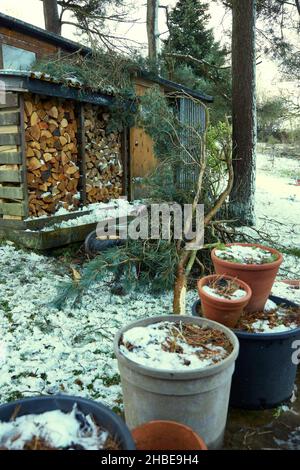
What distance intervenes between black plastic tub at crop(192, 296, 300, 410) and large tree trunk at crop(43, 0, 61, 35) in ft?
37.8

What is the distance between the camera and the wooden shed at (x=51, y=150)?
16.5ft

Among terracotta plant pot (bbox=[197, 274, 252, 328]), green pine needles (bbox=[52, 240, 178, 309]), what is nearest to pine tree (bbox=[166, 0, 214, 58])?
green pine needles (bbox=[52, 240, 178, 309])

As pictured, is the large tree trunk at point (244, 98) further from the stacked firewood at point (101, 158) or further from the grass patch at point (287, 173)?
the grass patch at point (287, 173)

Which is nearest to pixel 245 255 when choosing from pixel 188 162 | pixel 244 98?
pixel 188 162

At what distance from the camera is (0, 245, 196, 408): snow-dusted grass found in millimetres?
2586

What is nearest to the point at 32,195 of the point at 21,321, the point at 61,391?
the point at 21,321

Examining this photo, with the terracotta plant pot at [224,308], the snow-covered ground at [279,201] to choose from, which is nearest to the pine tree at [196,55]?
the snow-covered ground at [279,201]

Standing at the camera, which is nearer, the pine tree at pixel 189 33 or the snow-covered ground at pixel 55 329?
the snow-covered ground at pixel 55 329

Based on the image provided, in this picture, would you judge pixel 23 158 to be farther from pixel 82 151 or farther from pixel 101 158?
pixel 101 158

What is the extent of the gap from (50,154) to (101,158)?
1.16 m

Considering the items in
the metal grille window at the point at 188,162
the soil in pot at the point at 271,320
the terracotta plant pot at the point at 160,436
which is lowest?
the terracotta plant pot at the point at 160,436

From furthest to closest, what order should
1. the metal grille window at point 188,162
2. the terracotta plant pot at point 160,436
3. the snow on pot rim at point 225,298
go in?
1. the metal grille window at point 188,162
2. the snow on pot rim at point 225,298
3. the terracotta plant pot at point 160,436

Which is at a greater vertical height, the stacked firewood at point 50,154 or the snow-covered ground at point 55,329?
the stacked firewood at point 50,154

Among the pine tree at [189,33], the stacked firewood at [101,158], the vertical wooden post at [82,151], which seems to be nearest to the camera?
the vertical wooden post at [82,151]
